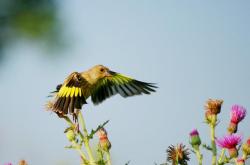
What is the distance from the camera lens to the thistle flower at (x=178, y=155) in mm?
4163

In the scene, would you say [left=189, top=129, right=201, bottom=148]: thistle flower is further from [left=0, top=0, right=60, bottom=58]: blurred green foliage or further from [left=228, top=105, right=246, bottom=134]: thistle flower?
[left=0, top=0, right=60, bottom=58]: blurred green foliage

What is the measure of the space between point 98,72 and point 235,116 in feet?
3.67

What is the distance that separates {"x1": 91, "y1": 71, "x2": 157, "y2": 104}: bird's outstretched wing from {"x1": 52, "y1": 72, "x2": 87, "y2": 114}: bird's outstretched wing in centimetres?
19

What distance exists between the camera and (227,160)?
3.83 m

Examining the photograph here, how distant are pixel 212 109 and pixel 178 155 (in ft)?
1.24

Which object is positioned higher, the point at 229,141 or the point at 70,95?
the point at 70,95

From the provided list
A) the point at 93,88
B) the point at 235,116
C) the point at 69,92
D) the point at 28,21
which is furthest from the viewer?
the point at 28,21

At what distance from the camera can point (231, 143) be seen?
420 cm

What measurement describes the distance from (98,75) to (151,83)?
517 millimetres

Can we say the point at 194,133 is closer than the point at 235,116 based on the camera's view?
Yes

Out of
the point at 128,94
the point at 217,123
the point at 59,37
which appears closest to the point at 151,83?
the point at 128,94

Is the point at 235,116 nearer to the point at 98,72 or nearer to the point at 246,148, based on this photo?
the point at 246,148

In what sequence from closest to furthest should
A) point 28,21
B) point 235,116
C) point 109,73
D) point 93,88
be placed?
point 235,116 < point 93,88 < point 109,73 < point 28,21

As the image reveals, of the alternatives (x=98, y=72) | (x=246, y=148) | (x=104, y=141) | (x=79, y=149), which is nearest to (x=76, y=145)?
(x=79, y=149)
